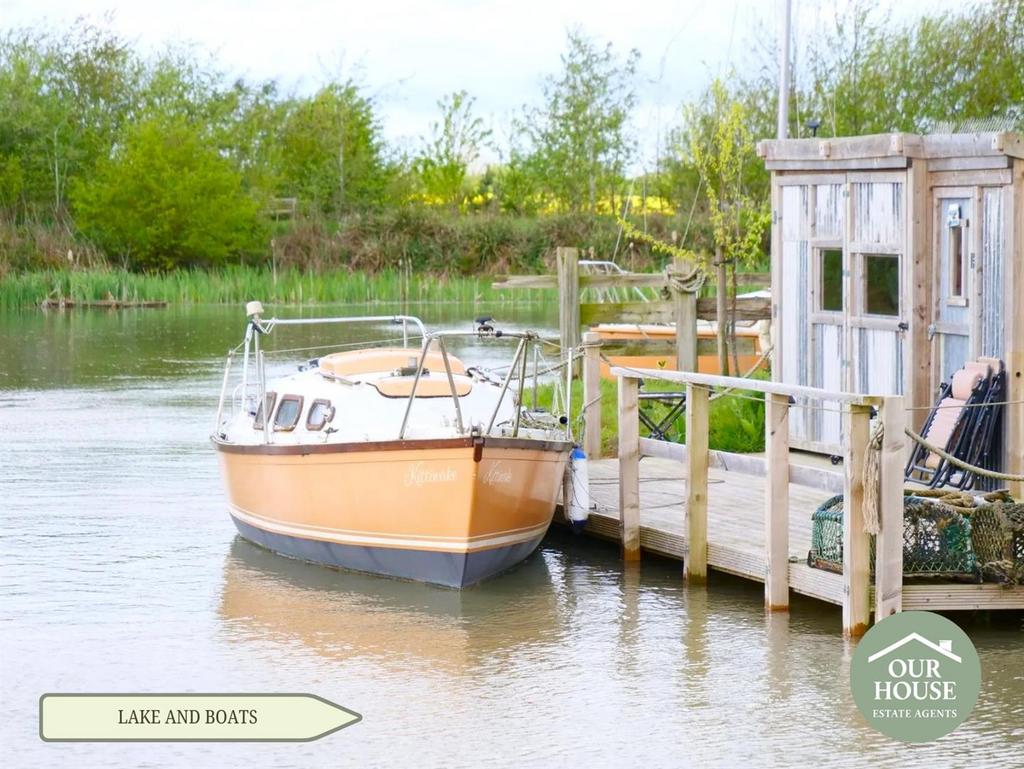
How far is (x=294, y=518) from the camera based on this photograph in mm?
14359

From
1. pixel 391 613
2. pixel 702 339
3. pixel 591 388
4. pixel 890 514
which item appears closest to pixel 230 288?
pixel 702 339

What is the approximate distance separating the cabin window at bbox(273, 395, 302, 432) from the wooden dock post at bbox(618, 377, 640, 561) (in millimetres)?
2751

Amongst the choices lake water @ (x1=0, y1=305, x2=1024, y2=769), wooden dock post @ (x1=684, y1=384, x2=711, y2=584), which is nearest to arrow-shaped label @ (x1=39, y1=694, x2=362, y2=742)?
lake water @ (x1=0, y1=305, x2=1024, y2=769)

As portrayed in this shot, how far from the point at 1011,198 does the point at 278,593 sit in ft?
21.8

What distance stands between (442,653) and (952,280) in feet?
17.3

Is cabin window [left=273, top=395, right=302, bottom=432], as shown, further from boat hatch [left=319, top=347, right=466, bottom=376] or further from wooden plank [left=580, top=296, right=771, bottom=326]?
wooden plank [left=580, top=296, right=771, bottom=326]

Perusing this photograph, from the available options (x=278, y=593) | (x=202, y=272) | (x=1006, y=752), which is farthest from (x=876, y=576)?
(x=202, y=272)

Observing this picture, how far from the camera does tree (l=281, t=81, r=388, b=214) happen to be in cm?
6438

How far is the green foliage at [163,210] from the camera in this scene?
55.7 m

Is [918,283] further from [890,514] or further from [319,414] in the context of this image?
[319,414]

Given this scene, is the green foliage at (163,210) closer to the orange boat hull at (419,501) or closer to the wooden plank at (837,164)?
the wooden plank at (837,164)

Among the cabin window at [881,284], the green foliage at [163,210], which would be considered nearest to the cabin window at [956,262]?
the cabin window at [881,284]

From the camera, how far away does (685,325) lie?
1939cm

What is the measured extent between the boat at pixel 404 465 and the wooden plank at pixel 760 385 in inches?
34.7
